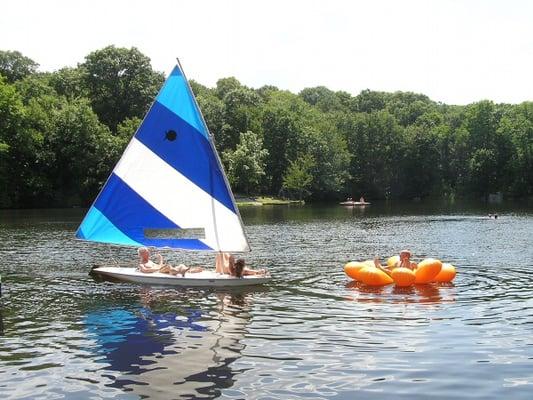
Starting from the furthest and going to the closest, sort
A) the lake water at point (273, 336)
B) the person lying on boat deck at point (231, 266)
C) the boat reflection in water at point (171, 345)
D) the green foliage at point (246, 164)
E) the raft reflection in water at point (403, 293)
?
the green foliage at point (246, 164), the person lying on boat deck at point (231, 266), the raft reflection in water at point (403, 293), the boat reflection in water at point (171, 345), the lake water at point (273, 336)

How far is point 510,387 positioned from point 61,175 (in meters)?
97.0

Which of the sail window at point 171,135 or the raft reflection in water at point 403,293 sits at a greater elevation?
the sail window at point 171,135

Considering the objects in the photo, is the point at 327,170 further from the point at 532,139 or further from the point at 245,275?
the point at 245,275

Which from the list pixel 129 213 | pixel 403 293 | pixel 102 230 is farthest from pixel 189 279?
pixel 403 293

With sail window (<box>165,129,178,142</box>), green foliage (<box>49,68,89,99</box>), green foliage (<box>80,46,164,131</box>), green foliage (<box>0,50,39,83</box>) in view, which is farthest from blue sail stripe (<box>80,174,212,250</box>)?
green foliage (<box>0,50,39,83</box>)

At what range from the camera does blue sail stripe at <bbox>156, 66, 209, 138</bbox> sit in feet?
88.8

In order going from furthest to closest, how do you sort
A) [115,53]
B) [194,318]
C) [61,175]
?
1. [115,53]
2. [61,175]
3. [194,318]

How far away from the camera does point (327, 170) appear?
13188cm

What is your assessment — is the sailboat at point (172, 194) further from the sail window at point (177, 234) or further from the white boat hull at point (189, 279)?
the sail window at point (177, 234)

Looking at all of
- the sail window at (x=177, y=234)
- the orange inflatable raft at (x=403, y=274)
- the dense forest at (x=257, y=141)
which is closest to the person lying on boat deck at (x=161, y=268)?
the sail window at (x=177, y=234)

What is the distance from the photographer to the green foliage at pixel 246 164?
4471 inches

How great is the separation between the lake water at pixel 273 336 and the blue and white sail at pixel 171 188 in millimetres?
2558

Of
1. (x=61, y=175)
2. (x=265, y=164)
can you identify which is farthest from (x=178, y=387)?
(x=265, y=164)

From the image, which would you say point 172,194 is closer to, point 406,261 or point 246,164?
point 406,261
